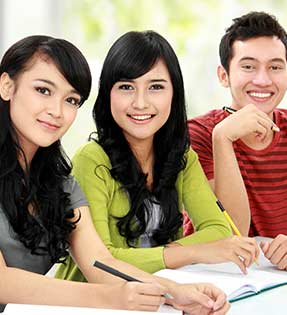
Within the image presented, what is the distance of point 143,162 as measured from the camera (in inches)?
76.4

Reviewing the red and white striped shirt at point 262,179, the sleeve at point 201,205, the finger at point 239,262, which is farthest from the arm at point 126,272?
the red and white striped shirt at point 262,179

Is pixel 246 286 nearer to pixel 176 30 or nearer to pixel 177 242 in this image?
pixel 177 242

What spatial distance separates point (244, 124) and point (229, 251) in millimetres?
537

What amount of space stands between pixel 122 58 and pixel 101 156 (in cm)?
26

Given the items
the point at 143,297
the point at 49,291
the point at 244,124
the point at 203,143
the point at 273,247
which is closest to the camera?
the point at 143,297

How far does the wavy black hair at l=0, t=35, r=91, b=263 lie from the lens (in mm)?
1557

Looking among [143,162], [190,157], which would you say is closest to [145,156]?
[143,162]

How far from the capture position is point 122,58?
181 cm

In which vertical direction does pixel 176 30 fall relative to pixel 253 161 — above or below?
above

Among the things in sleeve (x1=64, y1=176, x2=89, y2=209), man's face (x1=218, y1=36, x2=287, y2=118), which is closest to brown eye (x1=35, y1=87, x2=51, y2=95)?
sleeve (x1=64, y1=176, x2=89, y2=209)

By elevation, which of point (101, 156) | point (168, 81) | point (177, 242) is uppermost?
point (168, 81)

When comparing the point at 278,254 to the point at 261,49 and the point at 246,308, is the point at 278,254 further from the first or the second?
the point at 261,49

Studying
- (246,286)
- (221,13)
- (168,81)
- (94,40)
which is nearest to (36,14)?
(94,40)

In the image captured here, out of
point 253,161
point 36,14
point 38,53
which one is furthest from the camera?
point 36,14
